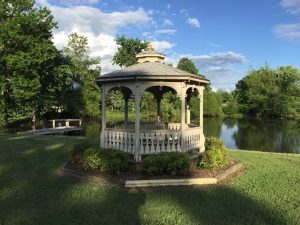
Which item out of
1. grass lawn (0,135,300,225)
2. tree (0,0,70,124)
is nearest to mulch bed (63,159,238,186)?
grass lawn (0,135,300,225)

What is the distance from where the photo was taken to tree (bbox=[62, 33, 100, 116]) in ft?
155

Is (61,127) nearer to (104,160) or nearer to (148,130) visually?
(148,130)

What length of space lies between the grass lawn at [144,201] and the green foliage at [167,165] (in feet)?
3.63

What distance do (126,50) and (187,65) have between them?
25.3m

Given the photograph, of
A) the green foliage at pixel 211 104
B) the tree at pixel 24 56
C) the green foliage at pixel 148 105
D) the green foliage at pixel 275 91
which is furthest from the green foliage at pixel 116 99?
the green foliage at pixel 275 91

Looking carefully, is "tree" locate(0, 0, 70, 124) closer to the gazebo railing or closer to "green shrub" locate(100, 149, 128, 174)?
the gazebo railing

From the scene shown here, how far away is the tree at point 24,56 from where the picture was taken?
30.5 m

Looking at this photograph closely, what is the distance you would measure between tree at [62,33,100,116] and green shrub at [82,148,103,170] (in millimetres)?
34786

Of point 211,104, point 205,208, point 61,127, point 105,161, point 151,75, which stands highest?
point 151,75

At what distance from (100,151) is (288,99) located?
73.5 metres

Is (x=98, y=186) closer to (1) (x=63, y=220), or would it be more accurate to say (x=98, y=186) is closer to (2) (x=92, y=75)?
(1) (x=63, y=220)

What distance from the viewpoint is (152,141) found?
12680 mm

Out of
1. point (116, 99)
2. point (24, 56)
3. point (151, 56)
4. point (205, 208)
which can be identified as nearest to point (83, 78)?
point (116, 99)

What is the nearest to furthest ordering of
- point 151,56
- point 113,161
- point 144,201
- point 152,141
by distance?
point 144,201, point 113,161, point 152,141, point 151,56
